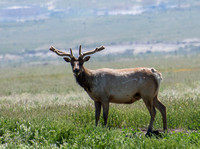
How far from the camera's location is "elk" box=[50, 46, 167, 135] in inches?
492

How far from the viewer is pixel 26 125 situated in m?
11.5

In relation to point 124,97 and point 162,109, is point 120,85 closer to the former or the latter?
point 124,97

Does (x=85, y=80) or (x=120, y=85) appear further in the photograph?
(x=85, y=80)

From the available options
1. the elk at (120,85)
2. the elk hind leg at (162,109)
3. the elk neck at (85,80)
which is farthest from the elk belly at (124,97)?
the elk neck at (85,80)

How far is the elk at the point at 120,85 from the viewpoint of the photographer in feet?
41.0

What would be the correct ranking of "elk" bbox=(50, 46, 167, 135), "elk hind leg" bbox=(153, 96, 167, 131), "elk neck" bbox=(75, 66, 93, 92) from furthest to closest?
"elk neck" bbox=(75, 66, 93, 92) < "elk hind leg" bbox=(153, 96, 167, 131) < "elk" bbox=(50, 46, 167, 135)

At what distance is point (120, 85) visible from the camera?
501 inches

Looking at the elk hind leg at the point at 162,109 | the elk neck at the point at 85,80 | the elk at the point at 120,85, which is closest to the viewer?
the elk at the point at 120,85

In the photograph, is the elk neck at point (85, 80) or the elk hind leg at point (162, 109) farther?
the elk neck at point (85, 80)

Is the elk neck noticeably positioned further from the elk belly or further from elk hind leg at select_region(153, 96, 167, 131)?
elk hind leg at select_region(153, 96, 167, 131)

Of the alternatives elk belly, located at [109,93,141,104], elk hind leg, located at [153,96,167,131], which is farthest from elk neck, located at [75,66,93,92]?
elk hind leg, located at [153,96,167,131]

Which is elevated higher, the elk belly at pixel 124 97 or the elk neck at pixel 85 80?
the elk neck at pixel 85 80

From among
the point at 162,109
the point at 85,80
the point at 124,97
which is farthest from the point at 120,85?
the point at 162,109

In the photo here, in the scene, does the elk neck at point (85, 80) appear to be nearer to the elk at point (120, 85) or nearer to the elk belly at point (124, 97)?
the elk at point (120, 85)
